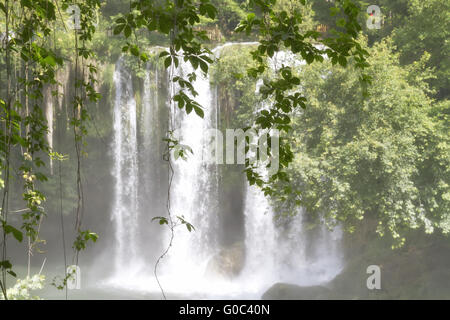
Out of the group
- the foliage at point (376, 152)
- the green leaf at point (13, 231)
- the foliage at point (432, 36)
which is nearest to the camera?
the green leaf at point (13, 231)

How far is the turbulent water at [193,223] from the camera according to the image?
1126cm

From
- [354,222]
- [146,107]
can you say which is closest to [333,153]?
[354,222]

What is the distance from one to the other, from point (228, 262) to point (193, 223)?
4.27ft

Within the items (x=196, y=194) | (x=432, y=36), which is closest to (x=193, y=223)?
(x=196, y=194)

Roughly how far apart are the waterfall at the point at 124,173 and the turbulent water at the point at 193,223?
A: 25 mm

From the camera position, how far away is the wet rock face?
11445mm

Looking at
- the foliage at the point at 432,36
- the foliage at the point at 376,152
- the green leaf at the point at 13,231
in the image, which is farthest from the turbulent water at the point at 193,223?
the green leaf at the point at 13,231

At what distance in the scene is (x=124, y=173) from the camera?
1205 cm

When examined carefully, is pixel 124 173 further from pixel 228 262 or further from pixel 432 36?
pixel 432 36

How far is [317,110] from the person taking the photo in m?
8.71

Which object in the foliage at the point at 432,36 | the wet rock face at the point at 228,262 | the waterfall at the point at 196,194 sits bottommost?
the wet rock face at the point at 228,262

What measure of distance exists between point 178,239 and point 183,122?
312cm

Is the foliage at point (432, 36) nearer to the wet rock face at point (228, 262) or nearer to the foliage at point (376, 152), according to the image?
the foliage at point (376, 152)

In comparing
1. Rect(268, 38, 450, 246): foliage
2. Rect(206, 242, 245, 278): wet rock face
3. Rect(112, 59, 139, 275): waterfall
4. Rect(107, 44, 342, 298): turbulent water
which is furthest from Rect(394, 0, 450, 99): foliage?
Rect(112, 59, 139, 275): waterfall
